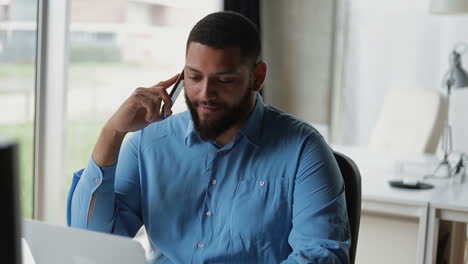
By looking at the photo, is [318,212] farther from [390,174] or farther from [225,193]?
[390,174]

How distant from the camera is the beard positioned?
165cm

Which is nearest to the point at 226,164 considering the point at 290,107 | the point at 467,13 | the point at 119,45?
the point at 467,13

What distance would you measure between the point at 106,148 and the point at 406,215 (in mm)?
1427

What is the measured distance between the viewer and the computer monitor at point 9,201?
2.04 ft

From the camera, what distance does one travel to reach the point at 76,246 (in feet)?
3.95

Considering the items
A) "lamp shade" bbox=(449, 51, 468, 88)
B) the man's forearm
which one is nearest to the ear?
the man's forearm

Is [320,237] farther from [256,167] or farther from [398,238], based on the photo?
[398,238]

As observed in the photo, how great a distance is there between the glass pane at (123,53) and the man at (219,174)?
2451 millimetres

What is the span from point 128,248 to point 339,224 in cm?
59

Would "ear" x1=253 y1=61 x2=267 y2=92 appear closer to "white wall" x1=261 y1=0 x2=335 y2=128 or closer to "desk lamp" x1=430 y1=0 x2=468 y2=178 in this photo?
"desk lamp" x1=430 y1=0 x2=468 y2=178

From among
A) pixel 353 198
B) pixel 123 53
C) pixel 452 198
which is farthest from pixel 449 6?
pixel 353 198

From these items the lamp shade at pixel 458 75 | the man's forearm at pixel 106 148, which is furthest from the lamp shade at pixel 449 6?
the man's forearm at pixel 106 148

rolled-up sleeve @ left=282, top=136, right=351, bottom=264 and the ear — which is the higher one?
the ear

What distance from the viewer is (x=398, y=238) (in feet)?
9.14
